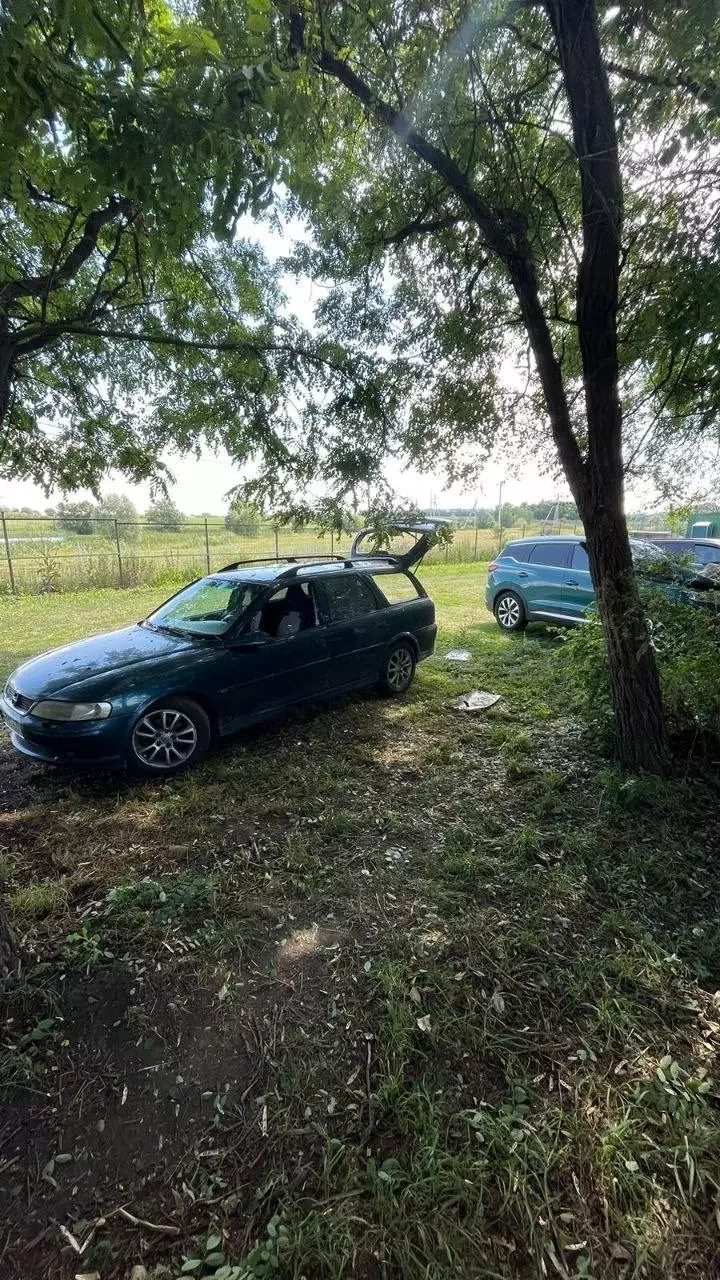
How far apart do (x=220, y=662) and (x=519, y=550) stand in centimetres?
649

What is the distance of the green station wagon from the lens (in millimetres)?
3662

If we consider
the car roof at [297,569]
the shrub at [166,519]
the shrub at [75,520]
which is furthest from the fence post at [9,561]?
the car roof at [297,569]

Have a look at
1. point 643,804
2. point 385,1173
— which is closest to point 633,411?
point 643,804

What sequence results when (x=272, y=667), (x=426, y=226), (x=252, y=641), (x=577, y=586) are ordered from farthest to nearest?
(x=577, y=586)
(x=272, y=667)
(x=252, y=641)
(x=426, y=226)

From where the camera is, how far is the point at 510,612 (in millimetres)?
9008

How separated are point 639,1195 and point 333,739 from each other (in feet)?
11.5

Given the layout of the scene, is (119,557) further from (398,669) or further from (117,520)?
(398,669)

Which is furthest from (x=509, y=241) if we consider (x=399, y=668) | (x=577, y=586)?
(x=577, y=586)

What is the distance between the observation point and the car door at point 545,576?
27.5 feet

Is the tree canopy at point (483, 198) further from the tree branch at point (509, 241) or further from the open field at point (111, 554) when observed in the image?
the open field at point (111, 554)

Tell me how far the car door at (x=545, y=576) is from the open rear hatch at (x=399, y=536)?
3327 mm

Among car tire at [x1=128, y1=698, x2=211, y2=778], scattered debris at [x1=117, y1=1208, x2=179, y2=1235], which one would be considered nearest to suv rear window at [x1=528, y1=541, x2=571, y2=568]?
car tire at [x1=128, y1=698, x2=211, y2=778]

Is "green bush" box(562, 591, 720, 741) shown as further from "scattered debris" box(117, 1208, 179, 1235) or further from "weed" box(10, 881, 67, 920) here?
"weed" box(10, 881, 67, 920)

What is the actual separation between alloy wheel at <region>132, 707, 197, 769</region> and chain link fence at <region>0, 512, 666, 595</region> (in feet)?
20.3
